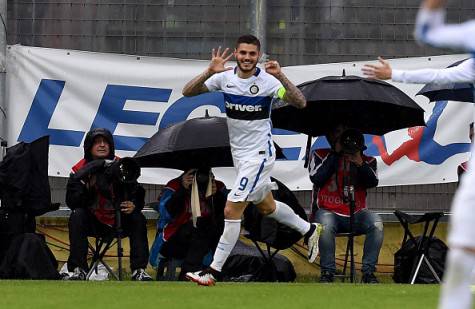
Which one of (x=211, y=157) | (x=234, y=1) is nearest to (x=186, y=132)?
(x=211, y=157)

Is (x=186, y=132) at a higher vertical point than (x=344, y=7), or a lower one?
lower

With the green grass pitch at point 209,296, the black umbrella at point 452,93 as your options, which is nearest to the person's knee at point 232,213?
the green grass pitch at point 209,296

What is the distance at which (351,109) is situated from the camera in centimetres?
1171

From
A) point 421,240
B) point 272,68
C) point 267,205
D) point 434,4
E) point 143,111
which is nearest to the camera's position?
point 434,4

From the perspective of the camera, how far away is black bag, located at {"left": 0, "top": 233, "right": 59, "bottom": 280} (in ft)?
36.4

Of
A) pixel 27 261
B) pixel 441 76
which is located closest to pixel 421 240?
pixel 27 261

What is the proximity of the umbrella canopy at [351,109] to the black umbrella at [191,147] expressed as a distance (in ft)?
1.66

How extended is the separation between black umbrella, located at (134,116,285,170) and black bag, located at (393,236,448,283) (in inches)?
67.4

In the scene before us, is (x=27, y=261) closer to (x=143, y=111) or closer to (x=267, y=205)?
(x=267, y=205)

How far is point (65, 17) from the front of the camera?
14.0 metres

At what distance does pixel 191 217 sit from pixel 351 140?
1.74 metres

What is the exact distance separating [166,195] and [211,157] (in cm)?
58

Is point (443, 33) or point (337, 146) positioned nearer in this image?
point (443, 33)

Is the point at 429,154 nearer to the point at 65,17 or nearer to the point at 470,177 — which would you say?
the point at 65,17
